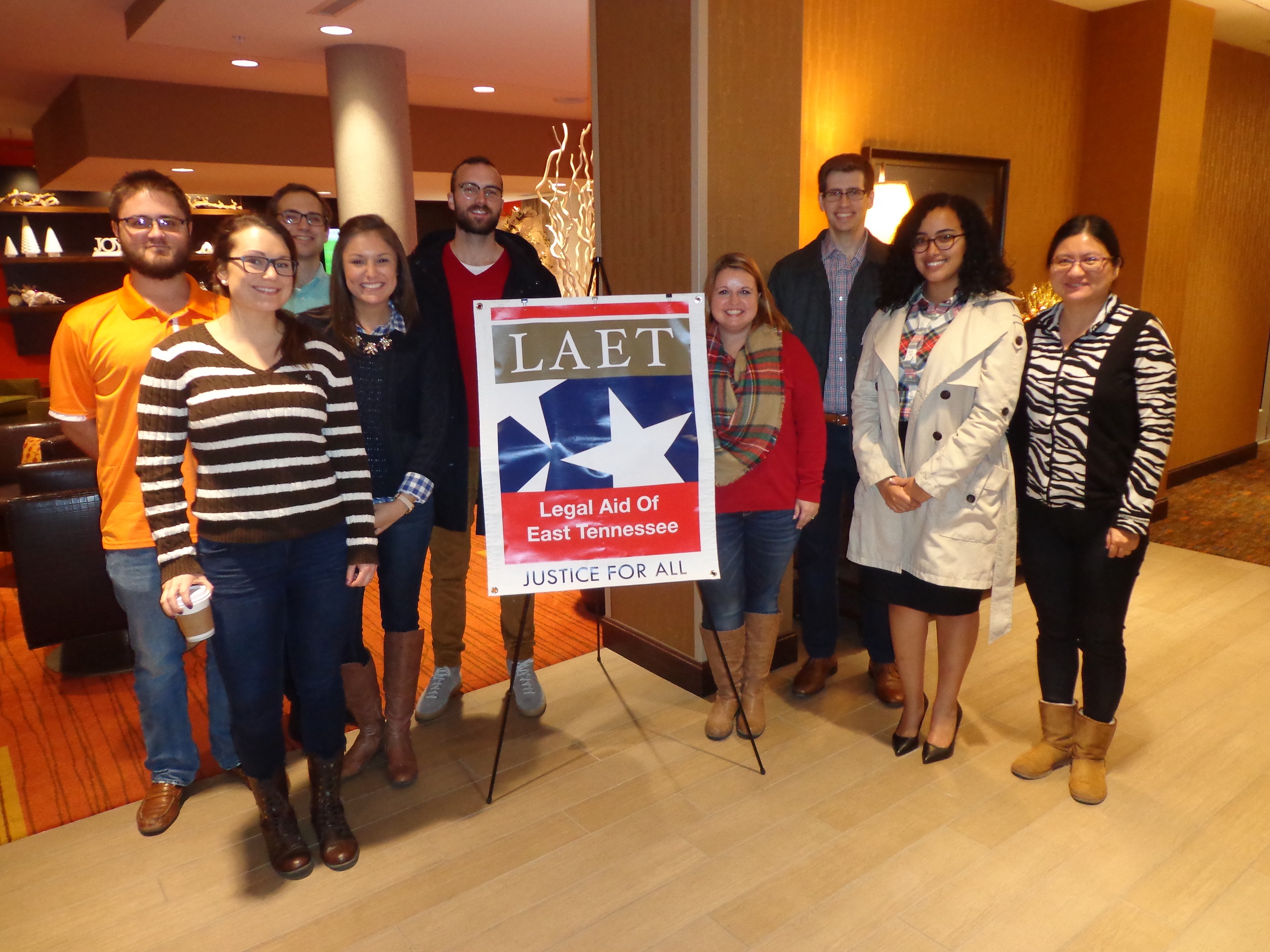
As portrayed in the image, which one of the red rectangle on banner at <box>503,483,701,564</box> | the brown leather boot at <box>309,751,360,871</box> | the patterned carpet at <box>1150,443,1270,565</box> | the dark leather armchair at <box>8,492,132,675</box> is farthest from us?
the patterned carpet at <box>1150,443,1270,565</box>

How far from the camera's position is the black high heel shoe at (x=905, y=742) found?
2605 millimetres

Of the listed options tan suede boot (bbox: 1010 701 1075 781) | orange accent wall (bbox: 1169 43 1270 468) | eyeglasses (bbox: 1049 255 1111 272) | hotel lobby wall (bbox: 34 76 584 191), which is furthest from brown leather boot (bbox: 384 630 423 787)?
hotel lobby wall (bbox: 34 76 584 191)

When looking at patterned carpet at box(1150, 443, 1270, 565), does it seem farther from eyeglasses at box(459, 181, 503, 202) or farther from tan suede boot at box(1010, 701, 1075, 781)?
eyeglasses at box(459, 181, 503, 202)

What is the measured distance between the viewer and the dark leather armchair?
3.18m

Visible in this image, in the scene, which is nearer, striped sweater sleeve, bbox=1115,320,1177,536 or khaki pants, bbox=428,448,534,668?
striped sweater sleeve, bbox=1115,320,1177,536

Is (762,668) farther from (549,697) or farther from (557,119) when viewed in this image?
(557,119)

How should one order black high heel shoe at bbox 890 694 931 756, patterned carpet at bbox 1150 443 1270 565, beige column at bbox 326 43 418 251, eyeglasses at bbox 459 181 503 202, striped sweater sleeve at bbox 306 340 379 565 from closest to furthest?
striped sweater sleeve at bbox 306 340 379 565 → eyeglasses at bbox 459 181 503 202 → black high heel shoe at bbox 890 694 931 756 → patterned carpet at bbox 1150 443 1270 565 → beige column at bbox 326 43 418 251

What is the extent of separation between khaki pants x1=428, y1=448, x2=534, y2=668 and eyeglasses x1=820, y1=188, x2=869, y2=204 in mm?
1380

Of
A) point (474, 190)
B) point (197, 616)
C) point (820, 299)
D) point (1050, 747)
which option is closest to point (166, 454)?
point (197, 616)

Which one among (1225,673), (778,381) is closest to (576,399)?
(778,381)

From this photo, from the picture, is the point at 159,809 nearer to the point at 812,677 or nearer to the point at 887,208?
the point at 812,677

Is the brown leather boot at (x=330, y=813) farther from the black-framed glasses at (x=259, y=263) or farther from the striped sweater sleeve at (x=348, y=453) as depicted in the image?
the black-framed glasses at (x=259, y=263)

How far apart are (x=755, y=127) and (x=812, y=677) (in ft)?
6.09

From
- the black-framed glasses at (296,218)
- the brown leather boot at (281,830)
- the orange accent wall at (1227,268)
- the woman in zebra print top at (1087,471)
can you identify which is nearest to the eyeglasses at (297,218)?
the black-framed glasses at (296,218)
